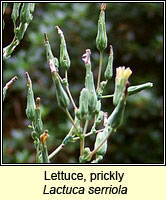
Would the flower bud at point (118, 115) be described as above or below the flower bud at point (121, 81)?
below

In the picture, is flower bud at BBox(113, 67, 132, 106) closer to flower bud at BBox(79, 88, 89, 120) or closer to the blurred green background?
flower bud at BBox(79, 88, 89, 120)

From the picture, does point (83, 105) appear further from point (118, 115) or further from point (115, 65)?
point (115, 65)

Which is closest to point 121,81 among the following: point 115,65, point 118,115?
point 118,115

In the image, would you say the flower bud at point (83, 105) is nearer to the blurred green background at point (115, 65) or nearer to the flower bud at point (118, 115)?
the flower bud at point (118, 115)

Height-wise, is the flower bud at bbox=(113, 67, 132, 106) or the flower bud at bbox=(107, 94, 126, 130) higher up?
the flower bud at bbox=(113, 67, 132, 106)

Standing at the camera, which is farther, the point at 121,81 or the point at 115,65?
the point at 115,65

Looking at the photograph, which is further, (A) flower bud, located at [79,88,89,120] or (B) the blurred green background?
(B) the blurred green background

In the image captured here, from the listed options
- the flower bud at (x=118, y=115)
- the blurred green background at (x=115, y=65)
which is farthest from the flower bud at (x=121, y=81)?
the blurred green background at (x=115, y=65)

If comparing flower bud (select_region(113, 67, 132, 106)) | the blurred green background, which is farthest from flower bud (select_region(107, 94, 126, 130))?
the blurred green background
